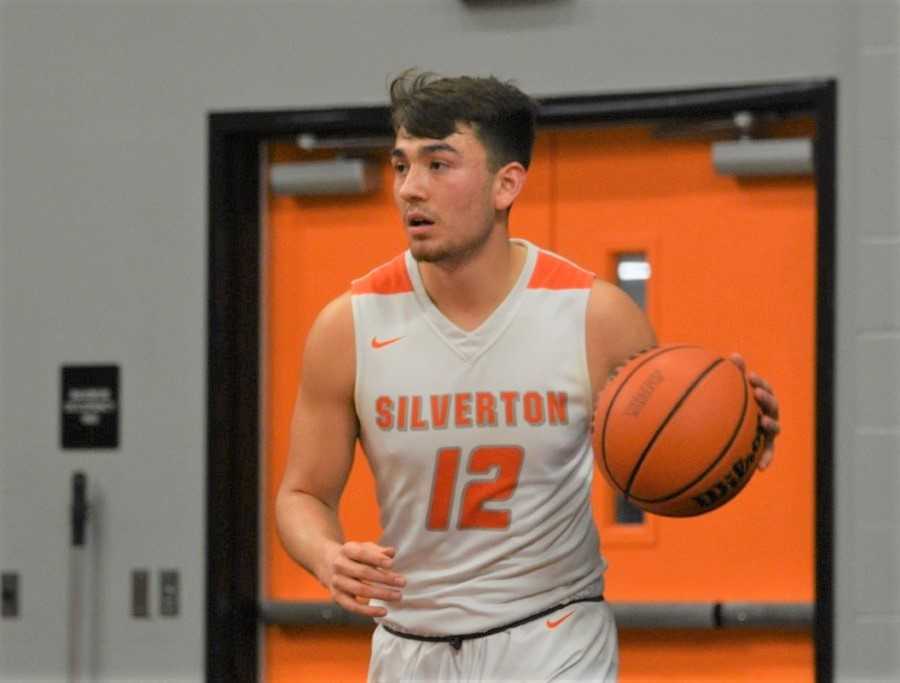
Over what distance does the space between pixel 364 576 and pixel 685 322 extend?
234cm

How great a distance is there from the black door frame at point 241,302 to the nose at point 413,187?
1794 millimetres

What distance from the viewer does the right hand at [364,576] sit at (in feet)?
9.32

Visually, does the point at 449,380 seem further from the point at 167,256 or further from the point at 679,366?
the point at 167,256

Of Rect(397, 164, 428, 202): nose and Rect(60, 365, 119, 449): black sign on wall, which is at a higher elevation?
Rect(397, 164, 428, 202): nose

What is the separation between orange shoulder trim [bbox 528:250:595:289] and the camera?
129 inches

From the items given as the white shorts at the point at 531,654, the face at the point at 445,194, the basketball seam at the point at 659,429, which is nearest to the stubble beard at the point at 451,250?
the face at the point at 445,194

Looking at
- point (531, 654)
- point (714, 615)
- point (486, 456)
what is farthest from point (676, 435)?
point (714, 615)

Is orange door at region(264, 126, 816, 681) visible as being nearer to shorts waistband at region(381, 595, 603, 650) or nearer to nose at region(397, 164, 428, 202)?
shorts waistband at region(381, 595, 603, 650)

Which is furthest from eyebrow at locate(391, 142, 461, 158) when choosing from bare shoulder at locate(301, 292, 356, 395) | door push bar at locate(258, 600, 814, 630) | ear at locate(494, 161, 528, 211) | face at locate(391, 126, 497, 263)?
door push bar at locate(258, 600, 814, 630)

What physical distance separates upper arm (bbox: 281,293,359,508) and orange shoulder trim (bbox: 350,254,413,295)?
11 cm

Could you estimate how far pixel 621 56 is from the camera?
15.9 ft

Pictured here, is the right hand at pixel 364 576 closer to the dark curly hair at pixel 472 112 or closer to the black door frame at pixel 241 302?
the dark curly hair at pixel 472 112

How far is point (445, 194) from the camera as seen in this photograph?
10.4 ft

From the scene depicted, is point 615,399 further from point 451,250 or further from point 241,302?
point 241,302
